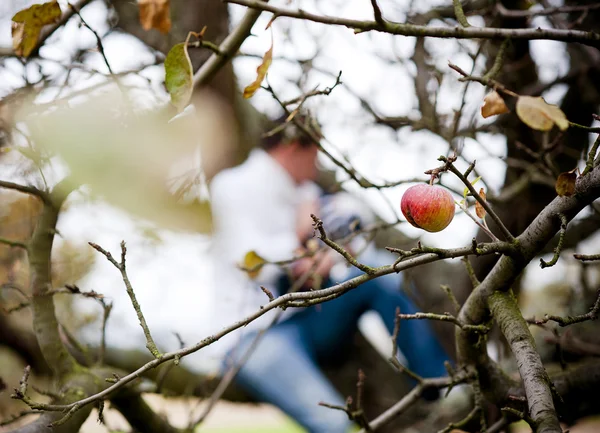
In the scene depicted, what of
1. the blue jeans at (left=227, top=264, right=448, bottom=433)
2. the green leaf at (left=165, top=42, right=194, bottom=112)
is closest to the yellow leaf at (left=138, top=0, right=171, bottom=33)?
the green leaf at (left=165, top=42, right=194, bottom=112)

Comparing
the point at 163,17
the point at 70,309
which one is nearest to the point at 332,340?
the point at 70,309

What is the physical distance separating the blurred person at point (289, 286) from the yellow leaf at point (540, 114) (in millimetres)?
1340

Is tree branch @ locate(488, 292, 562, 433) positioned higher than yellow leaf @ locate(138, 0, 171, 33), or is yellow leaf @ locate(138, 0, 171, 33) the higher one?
yellow leaf @ locate(138, 0, 171, 33)

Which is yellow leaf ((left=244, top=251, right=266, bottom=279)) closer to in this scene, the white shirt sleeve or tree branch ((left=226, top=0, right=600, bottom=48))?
tree branch ((left=226, top=0, right=600, bottom=48))

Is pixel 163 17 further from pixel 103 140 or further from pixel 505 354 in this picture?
pixel 505 354

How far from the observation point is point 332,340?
254 centimetres

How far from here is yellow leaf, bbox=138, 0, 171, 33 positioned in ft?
3.00

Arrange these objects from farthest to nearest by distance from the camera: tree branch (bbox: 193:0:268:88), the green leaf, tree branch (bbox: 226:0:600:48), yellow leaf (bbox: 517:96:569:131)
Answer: tree branch (bbox: 193:0:268:88) → the green leaf → tree branch (bbox: 226:0:600:48) → yellow leaf (bbox: 517:96:569:131)

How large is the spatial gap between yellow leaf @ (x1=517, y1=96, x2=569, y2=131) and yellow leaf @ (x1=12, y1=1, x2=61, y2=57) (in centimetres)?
82

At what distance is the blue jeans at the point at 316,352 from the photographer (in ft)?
6.36

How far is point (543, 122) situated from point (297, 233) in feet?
6.36

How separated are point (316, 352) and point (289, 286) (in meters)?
0.47

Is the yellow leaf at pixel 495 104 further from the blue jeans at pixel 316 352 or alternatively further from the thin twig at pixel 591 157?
the blue jeans at pixel 316 352

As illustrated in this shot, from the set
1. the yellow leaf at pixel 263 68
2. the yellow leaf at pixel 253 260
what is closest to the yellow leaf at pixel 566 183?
the yellow leaf at pixel 263 68
